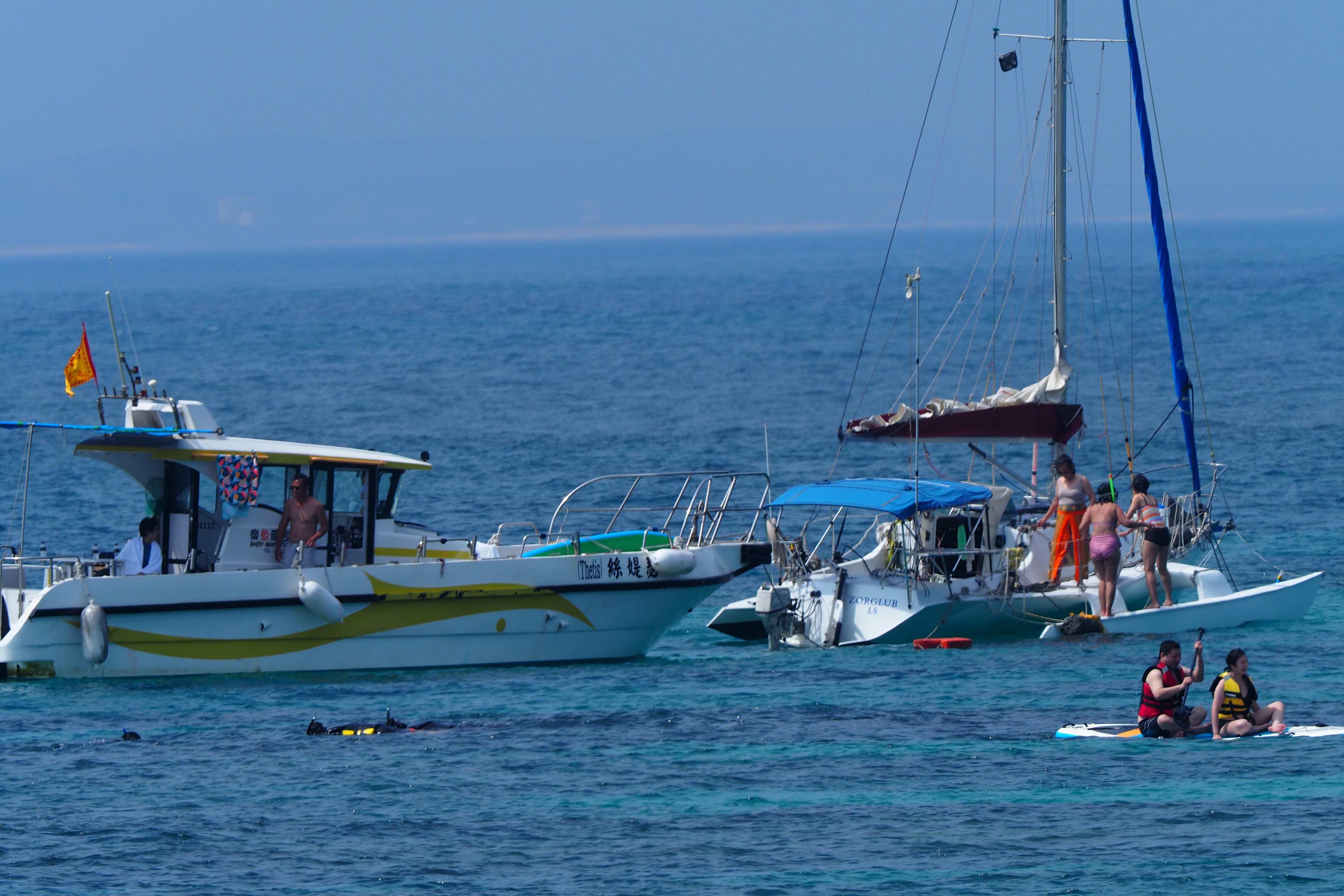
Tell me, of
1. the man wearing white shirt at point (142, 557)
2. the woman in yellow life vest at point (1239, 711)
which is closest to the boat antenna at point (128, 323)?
the man wearing white shirt at point (142, 557)

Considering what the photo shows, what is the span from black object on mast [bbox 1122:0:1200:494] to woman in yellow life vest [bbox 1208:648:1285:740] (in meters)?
10.2

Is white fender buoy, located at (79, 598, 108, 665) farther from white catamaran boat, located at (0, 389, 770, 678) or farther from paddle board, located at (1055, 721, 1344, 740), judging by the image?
paddle board, located at (1055, 721, 1344, 740)

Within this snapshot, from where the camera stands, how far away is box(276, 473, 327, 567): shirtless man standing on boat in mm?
21781

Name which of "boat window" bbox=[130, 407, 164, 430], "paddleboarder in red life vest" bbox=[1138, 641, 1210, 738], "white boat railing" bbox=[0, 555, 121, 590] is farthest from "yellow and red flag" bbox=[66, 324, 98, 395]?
"paddleboarder in red life vest" bbox=[1138, 641, 1210, 738]

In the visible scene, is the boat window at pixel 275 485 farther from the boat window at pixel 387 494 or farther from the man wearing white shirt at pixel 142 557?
the man wearing white shirt at pixel 142 557

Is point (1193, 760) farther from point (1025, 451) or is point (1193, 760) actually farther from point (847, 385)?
point (847, 385)

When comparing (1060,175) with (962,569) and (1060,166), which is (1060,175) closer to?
(1060,166)

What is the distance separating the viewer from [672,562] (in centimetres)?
2228

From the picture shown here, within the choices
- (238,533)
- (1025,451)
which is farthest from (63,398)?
(238,533)

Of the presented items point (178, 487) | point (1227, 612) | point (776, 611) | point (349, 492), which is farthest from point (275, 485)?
point (1227, 612)

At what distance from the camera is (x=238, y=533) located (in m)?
21.9

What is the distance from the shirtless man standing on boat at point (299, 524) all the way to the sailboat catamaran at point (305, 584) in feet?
0.50

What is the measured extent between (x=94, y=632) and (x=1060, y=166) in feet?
52.5

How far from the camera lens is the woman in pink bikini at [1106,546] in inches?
929
